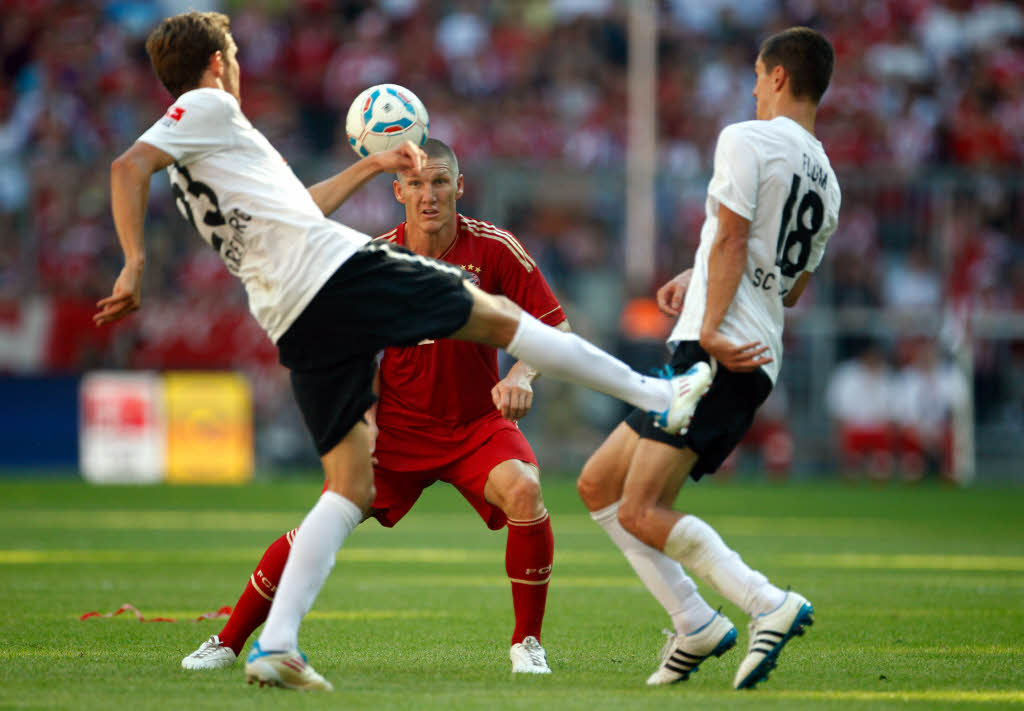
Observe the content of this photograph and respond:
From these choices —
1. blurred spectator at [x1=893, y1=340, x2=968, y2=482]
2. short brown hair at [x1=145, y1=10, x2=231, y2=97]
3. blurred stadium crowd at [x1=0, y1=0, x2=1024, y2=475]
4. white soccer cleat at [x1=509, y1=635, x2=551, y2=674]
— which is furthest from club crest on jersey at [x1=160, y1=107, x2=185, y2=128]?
blurred spectator at [x1=893, y1=340, x2=968, y2=482]

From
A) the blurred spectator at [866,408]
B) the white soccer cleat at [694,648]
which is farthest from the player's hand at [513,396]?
the blurred spectator at [866,408]

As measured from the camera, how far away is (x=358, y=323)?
5.54 meters

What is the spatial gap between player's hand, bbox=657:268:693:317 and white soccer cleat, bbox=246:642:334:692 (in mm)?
2024

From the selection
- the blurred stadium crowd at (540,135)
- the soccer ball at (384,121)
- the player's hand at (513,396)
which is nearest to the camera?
the player's hand at (513,396)

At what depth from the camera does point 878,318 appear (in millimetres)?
20531

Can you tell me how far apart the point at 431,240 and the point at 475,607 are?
8.86 feet

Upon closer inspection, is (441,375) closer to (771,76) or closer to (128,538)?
(771,76)

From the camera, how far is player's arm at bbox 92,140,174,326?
208 inches

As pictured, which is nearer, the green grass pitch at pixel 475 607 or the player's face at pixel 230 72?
the green grass pitch at pixel 475 607

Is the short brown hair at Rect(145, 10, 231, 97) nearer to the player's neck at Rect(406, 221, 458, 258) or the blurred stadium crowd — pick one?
the player's neck at Rect(406, 221, 458, 258)

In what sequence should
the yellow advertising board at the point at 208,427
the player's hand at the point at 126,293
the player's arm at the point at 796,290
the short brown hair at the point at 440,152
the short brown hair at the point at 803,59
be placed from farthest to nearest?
1. the yellow advertising board at the point at 208,427
2. the short brown hair at the point at 440,152
3. the player's arm at the point at 796,290
4. the short brown hair at the point at 803,59
5. the player's hand at the point at 126,293

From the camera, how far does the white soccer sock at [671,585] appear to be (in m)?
5.74

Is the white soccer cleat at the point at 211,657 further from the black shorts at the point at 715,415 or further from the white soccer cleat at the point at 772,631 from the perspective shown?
the white soccer cleat at the point at 772,631

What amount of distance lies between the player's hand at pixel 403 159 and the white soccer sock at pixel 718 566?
66.6 inches
